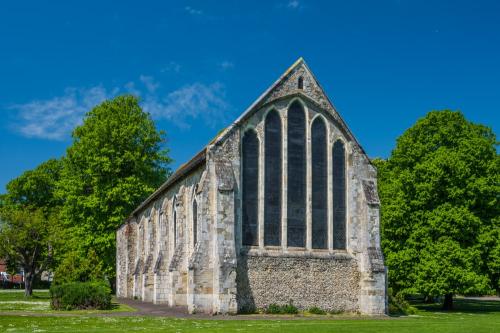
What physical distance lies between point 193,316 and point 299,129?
10694 mm

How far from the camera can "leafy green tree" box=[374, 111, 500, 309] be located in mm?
35688

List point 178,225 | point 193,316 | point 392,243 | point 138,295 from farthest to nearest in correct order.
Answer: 1. point 138,295
2. point 392,243
3. point 178,225
4. point 193,316

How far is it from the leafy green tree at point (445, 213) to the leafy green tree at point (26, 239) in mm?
30091

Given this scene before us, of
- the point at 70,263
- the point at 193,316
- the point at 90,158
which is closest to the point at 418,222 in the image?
the point at 193,316

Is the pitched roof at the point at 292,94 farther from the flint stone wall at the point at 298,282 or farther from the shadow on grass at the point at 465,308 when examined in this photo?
the shadow on grass at the point at 465,308

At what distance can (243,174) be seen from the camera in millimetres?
29734

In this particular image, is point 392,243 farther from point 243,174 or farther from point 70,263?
point 70,263

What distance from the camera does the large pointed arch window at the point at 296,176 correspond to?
30.2m

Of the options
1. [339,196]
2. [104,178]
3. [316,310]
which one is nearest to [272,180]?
[339,196]

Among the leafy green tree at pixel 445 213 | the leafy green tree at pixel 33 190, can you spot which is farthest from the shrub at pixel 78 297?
the leafy green tree at pixel 33 190

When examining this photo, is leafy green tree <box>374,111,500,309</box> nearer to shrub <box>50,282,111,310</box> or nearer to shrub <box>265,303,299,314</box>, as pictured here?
shrub <box>265,303,299,314</box>

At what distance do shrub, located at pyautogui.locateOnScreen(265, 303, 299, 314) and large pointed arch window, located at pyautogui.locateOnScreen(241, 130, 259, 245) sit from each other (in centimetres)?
306

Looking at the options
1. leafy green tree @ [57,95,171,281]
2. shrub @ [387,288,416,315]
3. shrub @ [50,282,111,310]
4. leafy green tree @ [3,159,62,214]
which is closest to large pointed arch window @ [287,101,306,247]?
shrub @ [387,288,416,315]

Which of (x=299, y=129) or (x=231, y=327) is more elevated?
(x=299, y=129)
